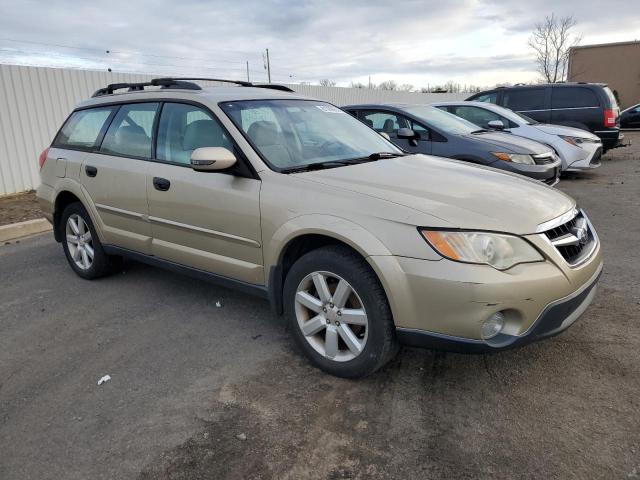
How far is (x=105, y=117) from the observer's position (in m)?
4.60

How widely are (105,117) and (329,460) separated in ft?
12.0

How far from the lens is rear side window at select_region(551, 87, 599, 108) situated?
11.4 meters

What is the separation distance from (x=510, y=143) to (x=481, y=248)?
17.3ft

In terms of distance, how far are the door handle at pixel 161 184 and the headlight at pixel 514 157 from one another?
4.72 meters

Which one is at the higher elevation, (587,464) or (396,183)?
(396,183)

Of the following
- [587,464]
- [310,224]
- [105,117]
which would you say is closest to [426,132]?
[105,117]

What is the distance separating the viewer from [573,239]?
288cm

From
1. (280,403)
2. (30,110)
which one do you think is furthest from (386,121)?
(30,110)

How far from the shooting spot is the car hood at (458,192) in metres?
2.66

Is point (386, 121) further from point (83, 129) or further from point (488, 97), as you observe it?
point (488, 97)

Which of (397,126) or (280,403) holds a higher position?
(397,126)

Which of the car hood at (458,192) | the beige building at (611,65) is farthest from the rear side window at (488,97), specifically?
the beige building at (611,65)

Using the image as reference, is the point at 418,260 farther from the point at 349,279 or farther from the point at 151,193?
the point at 151,193

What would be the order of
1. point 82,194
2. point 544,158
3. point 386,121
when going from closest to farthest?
point 82,194
point 544,158
point 386,121
